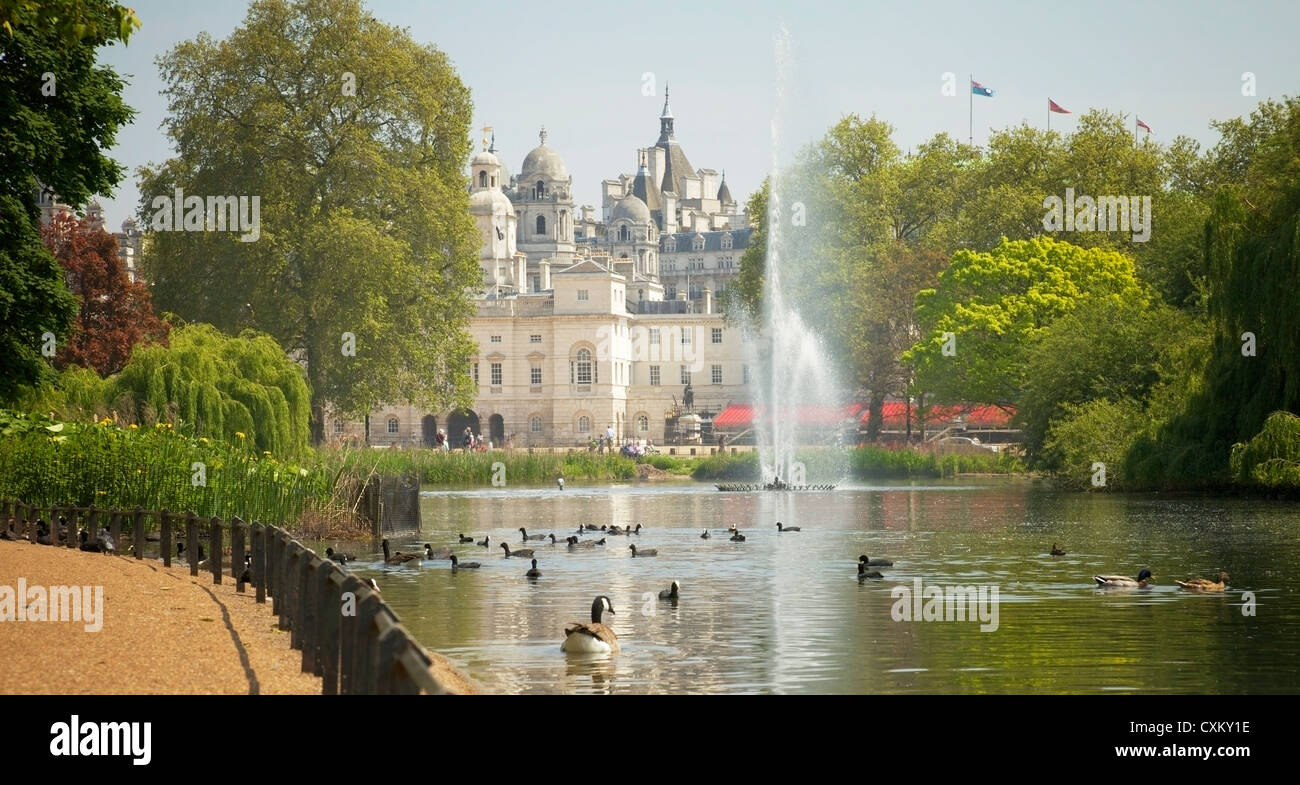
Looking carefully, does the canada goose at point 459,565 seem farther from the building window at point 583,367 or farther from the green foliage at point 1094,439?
the building window at point 583,367

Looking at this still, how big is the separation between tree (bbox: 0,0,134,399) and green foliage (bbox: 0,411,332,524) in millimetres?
929

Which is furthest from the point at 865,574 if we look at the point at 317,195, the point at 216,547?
the point at 317,195

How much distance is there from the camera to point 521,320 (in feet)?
385

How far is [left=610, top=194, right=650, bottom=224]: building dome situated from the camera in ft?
626

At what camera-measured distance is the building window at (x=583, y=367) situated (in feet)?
382

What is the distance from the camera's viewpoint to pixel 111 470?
2378 cm

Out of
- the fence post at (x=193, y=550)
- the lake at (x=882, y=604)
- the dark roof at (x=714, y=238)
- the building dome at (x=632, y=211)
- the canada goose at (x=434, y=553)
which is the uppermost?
the building dome at (x=632, y=211)

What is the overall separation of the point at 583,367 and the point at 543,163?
6077 centimetres

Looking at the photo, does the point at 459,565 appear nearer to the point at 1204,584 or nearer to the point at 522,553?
the point at 522,553

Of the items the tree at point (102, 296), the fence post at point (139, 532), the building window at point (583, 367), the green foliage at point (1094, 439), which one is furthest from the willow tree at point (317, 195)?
the building window at point (583, 367)

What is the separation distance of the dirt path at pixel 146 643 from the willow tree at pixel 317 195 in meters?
30.2

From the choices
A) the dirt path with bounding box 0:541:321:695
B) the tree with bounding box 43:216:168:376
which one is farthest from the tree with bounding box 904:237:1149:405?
the dirt path with bounding box 0:541:321:695

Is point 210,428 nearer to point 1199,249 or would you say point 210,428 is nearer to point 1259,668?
point 1259,668
